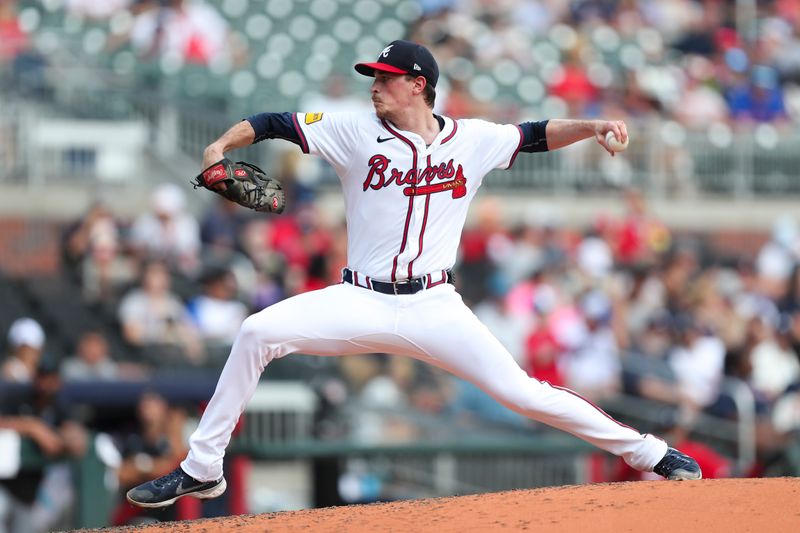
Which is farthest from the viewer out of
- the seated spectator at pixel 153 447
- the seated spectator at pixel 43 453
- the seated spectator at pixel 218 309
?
the seated spectator at pixel 218 309

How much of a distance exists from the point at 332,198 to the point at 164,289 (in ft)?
12.7

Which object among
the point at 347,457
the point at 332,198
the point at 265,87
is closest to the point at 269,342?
the point at 347,457

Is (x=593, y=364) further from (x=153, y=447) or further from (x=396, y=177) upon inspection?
(x=396, y=177)

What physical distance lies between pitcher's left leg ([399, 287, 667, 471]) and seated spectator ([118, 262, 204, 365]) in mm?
4607

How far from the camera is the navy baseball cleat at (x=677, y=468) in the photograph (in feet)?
19.3

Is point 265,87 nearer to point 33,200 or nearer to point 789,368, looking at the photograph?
point 33,200

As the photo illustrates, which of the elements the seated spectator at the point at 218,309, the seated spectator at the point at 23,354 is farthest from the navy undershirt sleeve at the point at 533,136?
the seated spectator at the point at 218,309

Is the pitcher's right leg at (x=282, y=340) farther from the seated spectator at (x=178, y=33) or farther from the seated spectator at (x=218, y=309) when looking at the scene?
the seated spectator at (x=178, y=33)

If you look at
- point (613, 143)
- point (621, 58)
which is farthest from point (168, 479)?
point (621, 58)

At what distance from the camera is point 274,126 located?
554 cm

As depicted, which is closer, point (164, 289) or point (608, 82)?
point (164, 289)

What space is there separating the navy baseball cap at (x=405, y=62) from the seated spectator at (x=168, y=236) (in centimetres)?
589

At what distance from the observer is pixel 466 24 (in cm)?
1706

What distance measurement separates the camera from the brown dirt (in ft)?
16.9
